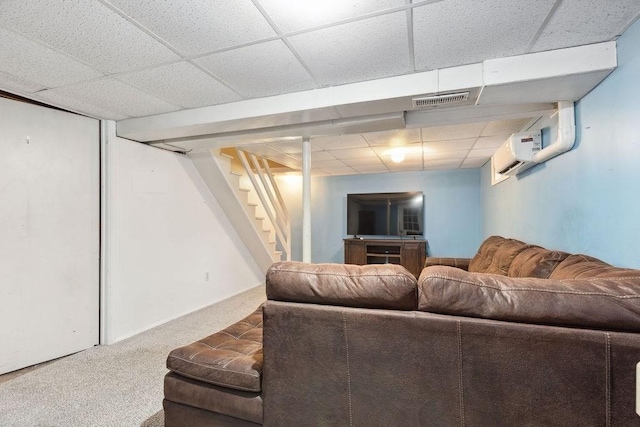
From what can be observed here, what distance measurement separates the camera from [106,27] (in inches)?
58.6

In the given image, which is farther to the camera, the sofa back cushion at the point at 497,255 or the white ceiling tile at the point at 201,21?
the sofa back cushion at the point at 497,255

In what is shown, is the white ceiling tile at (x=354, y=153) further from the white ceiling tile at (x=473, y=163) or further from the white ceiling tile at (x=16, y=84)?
the white ceiling tile at (x=16, y=84)

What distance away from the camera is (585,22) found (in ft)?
4.75

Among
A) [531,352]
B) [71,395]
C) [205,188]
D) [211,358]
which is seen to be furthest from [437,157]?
[71,395]

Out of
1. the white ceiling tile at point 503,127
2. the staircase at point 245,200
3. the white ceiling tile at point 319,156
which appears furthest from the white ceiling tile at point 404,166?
the staircase at point 245,200

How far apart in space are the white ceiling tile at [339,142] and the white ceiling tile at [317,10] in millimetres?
1805

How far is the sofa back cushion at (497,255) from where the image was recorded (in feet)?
8.16

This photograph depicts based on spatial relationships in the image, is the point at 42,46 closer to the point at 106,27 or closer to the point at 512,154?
the point at 106,27

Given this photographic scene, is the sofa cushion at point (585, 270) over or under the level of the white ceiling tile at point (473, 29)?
under

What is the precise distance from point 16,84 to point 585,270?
3781 mm

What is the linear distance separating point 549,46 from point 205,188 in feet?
12.6

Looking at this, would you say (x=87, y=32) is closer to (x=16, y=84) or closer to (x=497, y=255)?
(x=16, y=84)

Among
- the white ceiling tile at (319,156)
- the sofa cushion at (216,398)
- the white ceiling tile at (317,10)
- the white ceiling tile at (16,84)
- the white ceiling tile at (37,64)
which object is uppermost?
the white ceiling tile at (317,10)

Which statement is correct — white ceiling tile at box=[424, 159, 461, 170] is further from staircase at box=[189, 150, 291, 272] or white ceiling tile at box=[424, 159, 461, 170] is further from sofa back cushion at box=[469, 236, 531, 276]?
staircase at box=[189, 150, 291, 272]
